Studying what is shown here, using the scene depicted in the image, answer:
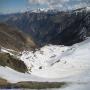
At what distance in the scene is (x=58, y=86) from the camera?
30453mm

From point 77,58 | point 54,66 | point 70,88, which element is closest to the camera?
point 70,88

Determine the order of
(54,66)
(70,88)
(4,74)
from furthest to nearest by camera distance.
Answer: (54,66) → (4,74) → (70,88)

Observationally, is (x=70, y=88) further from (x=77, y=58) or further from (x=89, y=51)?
(x=89, y=51)

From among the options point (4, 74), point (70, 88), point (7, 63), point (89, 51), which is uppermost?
point (89, 51)

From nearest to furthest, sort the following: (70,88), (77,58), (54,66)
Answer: (70,88) → (54,66) → (77,58)

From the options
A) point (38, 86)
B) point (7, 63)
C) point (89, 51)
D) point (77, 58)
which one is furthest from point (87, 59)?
point (38, 86)

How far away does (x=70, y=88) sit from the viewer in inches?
1162

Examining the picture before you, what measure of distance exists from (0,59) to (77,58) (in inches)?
1444

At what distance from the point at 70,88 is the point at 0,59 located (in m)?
27.5

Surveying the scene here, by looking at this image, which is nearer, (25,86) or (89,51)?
(25,86)

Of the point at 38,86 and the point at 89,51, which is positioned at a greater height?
the point at 89,51

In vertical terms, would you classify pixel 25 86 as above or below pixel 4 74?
below

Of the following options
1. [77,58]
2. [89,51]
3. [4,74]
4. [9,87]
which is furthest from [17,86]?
[89,51]

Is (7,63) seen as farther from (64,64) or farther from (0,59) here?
(64,64)
